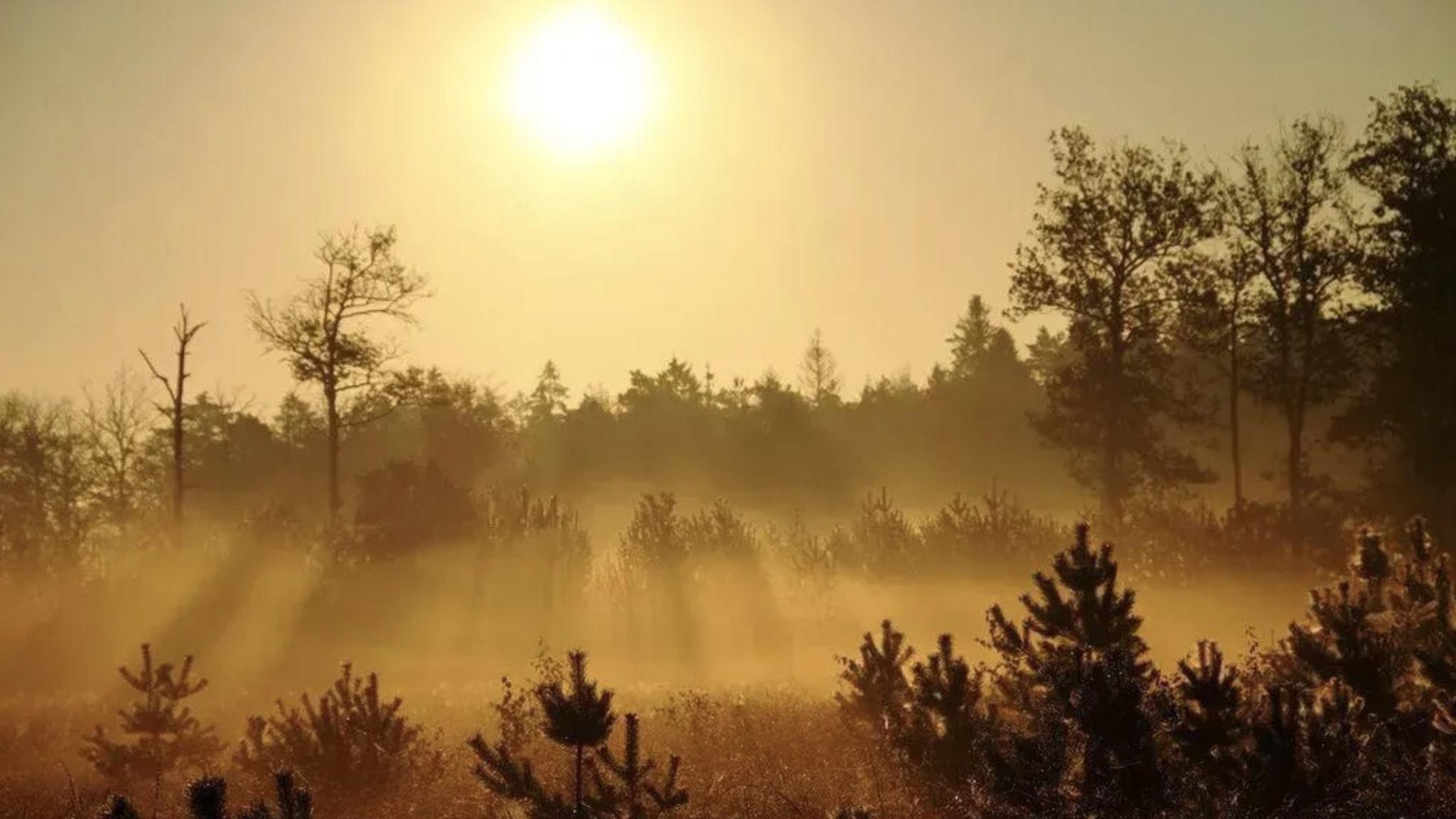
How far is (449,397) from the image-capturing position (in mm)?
38719

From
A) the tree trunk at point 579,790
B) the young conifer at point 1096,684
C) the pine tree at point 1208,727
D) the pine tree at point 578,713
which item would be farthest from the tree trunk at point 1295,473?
the pine tree at point 578,713

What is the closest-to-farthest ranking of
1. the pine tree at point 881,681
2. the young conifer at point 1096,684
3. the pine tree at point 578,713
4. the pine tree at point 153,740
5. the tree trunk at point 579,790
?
the young conifer at point 1096,684
the pine tree at point 578,713
the tree trunk at point 579,790
the pine tree at point 881,681
the pine tree at point 153,740

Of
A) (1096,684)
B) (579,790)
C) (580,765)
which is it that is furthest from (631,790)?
(1096,684)

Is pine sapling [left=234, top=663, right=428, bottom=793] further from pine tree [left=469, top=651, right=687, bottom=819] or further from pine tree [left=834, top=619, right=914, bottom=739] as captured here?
pine tree [left=834, top=619, right=914, bottom=739]

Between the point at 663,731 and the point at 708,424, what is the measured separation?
195 feet

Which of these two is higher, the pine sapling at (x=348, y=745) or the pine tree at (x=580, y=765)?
the pine tree at (x=580, y=765)

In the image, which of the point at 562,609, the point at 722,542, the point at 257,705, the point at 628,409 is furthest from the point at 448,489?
the point at 628,409

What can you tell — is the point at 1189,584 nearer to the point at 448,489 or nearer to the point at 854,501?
the point at 448,489

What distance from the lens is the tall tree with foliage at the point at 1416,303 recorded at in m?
31.4

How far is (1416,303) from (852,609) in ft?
63.2

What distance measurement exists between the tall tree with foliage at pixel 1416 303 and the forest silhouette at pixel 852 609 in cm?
10

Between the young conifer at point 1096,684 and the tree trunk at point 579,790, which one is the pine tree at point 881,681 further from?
the tree trunk at point 579,790

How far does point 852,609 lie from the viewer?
29.8 metres

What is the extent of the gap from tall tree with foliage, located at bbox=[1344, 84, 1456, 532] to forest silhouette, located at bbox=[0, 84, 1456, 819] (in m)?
0.10
